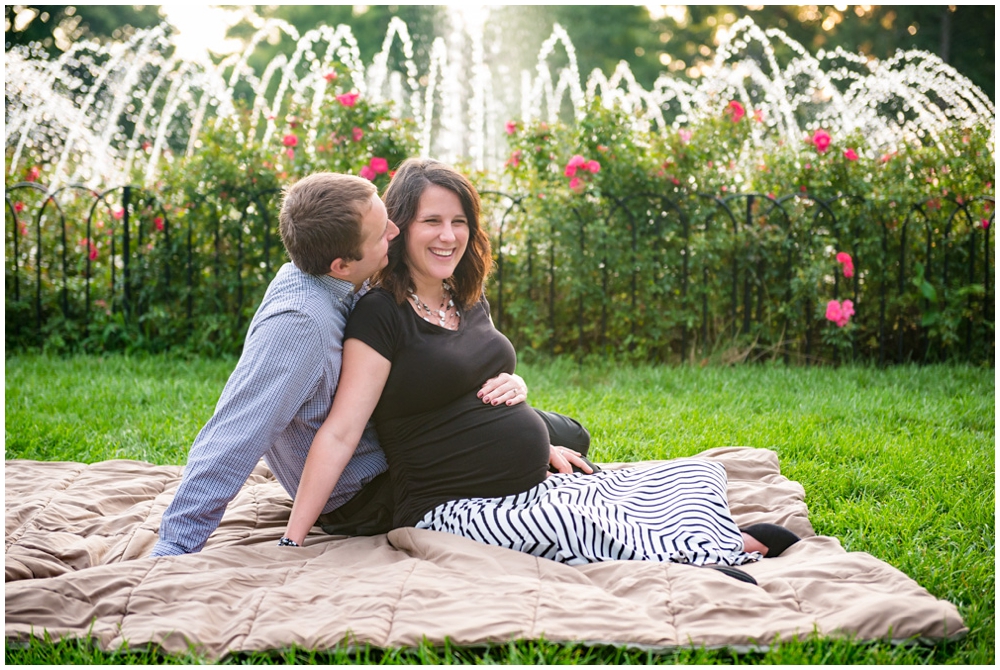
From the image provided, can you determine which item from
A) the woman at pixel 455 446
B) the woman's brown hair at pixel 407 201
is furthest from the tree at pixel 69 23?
the woman at pixel 455 446

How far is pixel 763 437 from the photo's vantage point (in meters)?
4.37

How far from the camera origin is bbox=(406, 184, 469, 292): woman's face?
2.78m

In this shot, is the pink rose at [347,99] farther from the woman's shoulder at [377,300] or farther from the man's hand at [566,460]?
the woman's shoulder at [377,300]

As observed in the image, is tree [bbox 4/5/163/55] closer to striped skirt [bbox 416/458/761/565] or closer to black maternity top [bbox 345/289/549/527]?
black maternity top [bbox 345/289/549/527]

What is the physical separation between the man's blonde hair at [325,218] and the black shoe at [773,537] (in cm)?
163

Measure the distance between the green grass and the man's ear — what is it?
118 cm

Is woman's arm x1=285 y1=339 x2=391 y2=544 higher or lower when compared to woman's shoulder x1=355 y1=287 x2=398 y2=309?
lower

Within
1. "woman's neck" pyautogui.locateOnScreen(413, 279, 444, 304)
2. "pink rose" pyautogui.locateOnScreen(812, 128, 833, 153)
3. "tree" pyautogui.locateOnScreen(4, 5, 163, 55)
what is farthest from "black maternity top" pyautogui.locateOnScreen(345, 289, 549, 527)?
"tree" pyautogui.locateOnScreen(4, 5, 163, 55)

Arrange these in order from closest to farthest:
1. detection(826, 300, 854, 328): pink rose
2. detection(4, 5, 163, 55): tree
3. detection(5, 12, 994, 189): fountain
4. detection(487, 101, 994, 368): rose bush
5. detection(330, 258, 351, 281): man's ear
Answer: detection(330, 258, 351, 281): man's ear < detection(826, 300, 854, 328): pink rose < detection(487, 101, 994, 368): rose bush < detection(5, 12, 994, 189): fountain < detection(4, 5, 163, 55): tree

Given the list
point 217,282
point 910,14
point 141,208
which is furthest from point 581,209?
point 910,14

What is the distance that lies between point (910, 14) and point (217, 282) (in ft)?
69.9

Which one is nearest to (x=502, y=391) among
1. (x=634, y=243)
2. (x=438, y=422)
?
(x=438, y=422)

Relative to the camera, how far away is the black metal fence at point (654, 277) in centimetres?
644

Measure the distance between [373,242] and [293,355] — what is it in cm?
44
